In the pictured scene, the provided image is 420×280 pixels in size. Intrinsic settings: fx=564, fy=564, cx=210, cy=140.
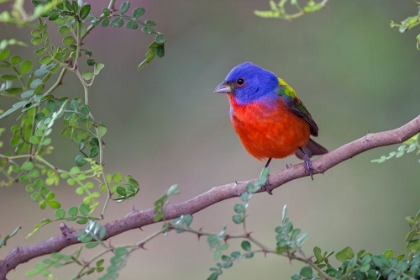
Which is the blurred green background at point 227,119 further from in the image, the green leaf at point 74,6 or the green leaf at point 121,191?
the green leaf at point 74,6

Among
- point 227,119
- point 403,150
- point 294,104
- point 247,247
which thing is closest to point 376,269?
point 247,247

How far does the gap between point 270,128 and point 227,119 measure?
308 centimetres

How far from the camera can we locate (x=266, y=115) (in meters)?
2.85

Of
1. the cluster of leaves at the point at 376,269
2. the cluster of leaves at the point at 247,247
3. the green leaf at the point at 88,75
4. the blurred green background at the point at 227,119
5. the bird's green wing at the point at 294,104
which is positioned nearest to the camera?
the cluster of leaves at the point at 247,247

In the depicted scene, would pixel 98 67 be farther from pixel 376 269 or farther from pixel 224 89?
pixel 224 89

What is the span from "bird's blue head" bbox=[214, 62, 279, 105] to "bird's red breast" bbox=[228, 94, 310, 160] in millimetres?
61

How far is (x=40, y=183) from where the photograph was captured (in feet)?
5.29

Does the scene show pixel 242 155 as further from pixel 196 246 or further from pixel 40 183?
pixel 40 183

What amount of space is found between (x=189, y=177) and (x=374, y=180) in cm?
181

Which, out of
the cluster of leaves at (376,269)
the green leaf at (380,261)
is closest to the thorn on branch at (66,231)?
the cluster of leaves at (376,269)

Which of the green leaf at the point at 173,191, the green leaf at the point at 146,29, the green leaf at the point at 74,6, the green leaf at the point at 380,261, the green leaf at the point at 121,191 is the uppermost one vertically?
the green leaf at the point at 74,6

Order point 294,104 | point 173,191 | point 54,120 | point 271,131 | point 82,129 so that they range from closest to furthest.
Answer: point 173,191 < point 54,120 < point 82,129 < point 271,131 < point 294,104

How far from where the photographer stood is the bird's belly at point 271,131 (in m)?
Result: 2.81

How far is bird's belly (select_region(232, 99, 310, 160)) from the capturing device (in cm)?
281
